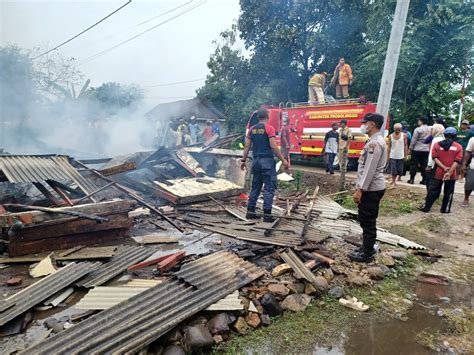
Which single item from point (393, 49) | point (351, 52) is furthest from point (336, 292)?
point (351, 52)

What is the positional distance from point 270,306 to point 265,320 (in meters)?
0.14

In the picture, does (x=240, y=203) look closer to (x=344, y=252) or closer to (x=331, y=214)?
(x=331, y=214)

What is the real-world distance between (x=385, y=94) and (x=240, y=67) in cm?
1560

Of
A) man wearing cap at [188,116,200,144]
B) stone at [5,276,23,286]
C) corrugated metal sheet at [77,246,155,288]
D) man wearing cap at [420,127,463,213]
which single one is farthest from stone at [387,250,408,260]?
man wearing cap at [188,116,200,144]

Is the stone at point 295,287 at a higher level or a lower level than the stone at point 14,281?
lower

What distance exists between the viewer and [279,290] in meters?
3.17

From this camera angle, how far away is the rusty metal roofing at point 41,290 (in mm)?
2695

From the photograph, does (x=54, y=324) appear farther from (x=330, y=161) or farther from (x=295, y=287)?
(x=330, y=161)

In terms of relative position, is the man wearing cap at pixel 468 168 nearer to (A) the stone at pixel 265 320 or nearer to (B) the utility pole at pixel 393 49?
(B) the utility pole at pixel 393 49

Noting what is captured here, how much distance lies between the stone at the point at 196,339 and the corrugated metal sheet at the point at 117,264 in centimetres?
123

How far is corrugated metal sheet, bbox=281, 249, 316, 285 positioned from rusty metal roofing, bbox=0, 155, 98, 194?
10.6 feet

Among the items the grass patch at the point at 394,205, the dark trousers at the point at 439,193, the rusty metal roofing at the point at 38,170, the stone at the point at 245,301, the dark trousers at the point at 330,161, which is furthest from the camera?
the dark trousers at the point at 330,161

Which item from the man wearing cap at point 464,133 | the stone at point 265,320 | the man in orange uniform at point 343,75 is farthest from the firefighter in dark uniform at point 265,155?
the man in orange uniform at point 343,75

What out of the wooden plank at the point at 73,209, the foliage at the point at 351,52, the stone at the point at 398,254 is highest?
the foliage at the point at 351,52
